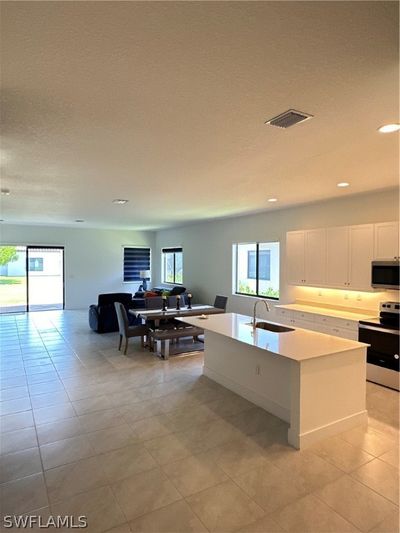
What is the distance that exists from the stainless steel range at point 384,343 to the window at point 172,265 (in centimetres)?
722

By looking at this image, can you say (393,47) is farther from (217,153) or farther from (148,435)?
(148,435)

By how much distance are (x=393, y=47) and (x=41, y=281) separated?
11.4m

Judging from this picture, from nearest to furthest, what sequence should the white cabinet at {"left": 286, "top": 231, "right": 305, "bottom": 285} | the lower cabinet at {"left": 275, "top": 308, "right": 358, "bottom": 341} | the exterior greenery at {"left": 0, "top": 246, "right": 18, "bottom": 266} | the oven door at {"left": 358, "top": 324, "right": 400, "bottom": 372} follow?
1. the oven door at {"left": 358, "top": 324, "right": 400, "bottom": 372}
2. the lower cabinet at {"left": 275, "top": 308, "right": 358, "bottom": 341}
3. the white cabinet at {"left": 286, "top": 231, "right": 305, "bottom": 285}
4. the exterior greenery at {"left": 0, "top": 246, "right": 18, "bottom": 266}

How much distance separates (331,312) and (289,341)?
234cm

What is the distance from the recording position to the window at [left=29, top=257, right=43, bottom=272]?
10.8 m

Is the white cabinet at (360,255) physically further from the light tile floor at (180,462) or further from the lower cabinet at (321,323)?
the light tile floor at (180,462)

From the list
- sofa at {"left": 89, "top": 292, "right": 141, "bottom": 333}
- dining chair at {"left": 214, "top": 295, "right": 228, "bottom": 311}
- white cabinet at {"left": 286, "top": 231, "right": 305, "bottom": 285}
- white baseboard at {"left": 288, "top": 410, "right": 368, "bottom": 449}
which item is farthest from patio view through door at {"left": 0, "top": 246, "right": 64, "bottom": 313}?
white baseboard at {"left": 288, "top": 410, "right": 368, "bottom": 449}

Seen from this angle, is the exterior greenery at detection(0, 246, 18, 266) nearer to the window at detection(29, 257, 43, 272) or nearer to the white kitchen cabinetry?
the window at detection(29, 257, 43, 272)

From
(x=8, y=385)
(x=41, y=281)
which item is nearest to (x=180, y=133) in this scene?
(x=8, y=385)

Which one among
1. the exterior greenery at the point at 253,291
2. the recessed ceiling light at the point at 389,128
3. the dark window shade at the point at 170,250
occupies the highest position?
the recessed ceiling light at the point at 389,128

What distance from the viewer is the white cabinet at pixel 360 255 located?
16.2 ft

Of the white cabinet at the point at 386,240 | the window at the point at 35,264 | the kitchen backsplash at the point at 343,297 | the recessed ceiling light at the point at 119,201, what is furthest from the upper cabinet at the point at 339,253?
the window at the point at 35,264

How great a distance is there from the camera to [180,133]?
9.16 ft

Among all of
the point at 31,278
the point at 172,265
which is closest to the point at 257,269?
the point at 172,265
